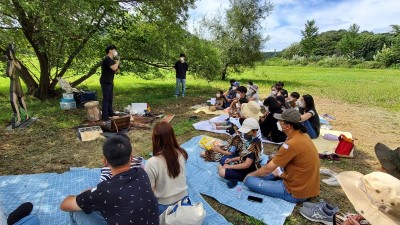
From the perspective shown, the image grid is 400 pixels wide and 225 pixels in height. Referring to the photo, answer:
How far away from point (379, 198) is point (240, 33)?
1738cm

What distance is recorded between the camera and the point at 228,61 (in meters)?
18.0

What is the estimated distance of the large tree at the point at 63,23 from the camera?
6.73 m

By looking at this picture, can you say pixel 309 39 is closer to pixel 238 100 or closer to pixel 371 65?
pixel 371 65

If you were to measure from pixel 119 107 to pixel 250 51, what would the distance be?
11.7 meters

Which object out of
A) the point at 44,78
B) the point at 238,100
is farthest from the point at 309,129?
the point at 44,78

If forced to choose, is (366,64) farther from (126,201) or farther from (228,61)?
(126,201)

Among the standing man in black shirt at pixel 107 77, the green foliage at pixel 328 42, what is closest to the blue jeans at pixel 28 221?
the standing man in black shirt at pixel 107 77

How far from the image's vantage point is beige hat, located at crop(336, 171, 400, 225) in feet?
5.90

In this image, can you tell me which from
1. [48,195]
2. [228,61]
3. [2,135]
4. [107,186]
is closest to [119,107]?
[2,135]

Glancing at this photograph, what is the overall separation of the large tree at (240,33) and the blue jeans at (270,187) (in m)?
14.6

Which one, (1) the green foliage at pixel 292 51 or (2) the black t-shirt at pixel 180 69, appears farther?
(1) the green foliage at pixel 292 51

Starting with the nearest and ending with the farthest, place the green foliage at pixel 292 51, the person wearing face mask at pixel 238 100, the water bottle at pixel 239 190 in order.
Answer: the water bottle at pixel 239 190
the person wearing face mask at pixel 238 100
the green foliage at pixel 292 51

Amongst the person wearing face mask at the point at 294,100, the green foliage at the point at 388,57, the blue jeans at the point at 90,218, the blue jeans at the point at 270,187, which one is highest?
the green foliage at the point at 388,57

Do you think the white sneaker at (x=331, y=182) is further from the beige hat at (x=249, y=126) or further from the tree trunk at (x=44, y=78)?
the tree trunk at (x=44, y=78)
